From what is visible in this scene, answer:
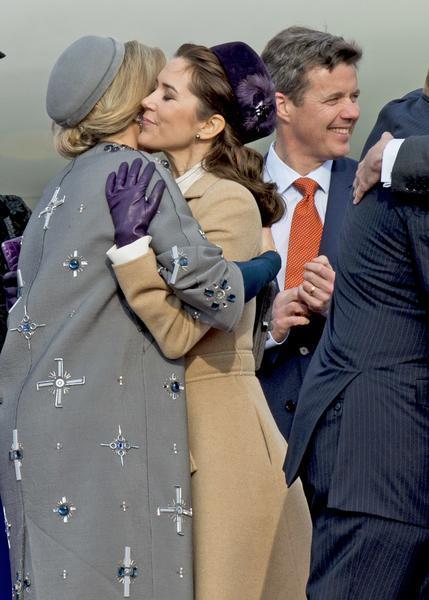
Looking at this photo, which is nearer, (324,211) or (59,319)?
(59,319)

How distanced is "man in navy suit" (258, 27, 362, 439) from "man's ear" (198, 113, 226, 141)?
721mm

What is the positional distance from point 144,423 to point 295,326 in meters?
1.22

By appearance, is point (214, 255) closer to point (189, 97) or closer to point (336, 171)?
point (189, 97)

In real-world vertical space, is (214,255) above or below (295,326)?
above

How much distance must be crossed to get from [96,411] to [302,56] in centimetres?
206

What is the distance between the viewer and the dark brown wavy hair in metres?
3.75

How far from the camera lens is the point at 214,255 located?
11.0ft

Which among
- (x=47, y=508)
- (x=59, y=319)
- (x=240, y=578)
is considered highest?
(x=59, y=319)

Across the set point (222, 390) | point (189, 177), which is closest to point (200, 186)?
point (189, 177)

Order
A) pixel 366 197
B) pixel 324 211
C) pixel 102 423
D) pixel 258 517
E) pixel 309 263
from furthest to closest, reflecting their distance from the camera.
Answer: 1. pixel 324 211
2. pixel 309 263
3. pixel 258 517
4. pixel 102 423
5. pixel 366 197

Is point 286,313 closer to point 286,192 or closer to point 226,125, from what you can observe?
point 286,192

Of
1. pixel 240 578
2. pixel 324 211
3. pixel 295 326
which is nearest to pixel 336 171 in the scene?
pixel 324 211

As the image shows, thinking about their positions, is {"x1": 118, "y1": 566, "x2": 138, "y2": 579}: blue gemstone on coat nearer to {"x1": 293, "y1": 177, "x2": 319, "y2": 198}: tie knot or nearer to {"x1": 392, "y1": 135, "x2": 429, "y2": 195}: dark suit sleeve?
{"x1": 392, "y1": 135, "x2": 429, "y2": 195}: dark suit sleeve

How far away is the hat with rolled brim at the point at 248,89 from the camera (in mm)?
3762
